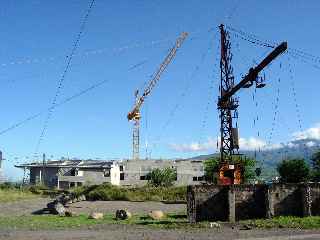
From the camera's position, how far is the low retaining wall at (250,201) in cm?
3512

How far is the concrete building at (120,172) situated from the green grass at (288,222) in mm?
78852

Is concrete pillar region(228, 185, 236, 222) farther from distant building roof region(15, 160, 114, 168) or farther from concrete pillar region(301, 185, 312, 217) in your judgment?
distant building roof region(15, 160, 114, 168)

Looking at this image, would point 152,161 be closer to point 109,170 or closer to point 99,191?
point 109,170

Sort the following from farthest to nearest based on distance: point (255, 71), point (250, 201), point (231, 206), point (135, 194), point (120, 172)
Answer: point (120, 172)
point (135, 194)
point (255, 71)
point (250, 201)
point (231, 206)

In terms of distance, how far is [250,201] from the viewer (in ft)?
117

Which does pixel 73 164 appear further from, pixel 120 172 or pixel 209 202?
pixel 209 202

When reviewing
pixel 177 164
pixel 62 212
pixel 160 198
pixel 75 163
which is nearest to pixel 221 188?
pixel 62 212

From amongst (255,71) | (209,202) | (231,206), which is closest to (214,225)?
(231,206)

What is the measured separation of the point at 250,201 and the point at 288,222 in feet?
11.6

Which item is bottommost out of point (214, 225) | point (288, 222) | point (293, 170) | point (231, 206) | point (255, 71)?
point (214, 225)

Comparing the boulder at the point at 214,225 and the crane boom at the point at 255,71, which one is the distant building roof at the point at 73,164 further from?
the boulder at the point at 214,225

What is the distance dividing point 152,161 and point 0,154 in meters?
35.7

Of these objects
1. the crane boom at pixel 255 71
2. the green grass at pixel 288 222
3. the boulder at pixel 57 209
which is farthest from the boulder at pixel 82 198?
the green grass at pixel 288 222

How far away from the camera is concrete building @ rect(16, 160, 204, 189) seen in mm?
113938
